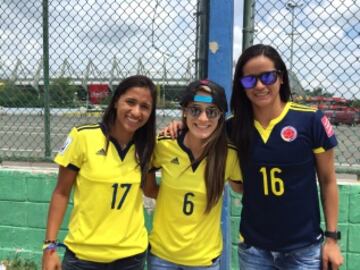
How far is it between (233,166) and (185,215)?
0.39 meters

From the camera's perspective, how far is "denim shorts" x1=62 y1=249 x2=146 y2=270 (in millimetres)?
2662

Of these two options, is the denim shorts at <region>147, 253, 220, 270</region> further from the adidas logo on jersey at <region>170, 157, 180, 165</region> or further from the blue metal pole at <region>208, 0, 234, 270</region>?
the blue metal pole at <region>208, 0, 234, 270</region>

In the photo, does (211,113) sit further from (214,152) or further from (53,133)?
(53,133)

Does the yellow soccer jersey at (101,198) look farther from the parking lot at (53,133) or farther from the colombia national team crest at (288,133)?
the parking lot at (53,133)

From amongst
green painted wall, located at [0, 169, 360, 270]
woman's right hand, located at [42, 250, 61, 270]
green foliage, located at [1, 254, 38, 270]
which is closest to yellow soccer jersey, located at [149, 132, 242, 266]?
woman's right hand, located at [42, 250, 61, 270]

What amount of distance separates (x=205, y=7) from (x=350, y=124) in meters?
1.48

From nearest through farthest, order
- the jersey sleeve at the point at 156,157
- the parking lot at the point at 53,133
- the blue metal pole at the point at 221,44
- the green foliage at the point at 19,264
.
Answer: the jersey sleeve at the point at 156,157 → the blue metal pole at the point at 221,44 → the parking lot at the point at 53,133 → the green foliage at the point at 19,264

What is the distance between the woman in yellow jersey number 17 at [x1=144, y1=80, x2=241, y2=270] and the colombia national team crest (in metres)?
0.31

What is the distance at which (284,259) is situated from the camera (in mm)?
2568

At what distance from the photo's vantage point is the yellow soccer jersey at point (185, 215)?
2627 mm

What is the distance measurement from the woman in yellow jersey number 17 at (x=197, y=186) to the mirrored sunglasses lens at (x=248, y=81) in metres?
0.15

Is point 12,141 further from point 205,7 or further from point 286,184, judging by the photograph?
point 286,184

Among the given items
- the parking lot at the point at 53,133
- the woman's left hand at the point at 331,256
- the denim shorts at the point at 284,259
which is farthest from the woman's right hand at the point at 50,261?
the parking lot at the point at 53,133

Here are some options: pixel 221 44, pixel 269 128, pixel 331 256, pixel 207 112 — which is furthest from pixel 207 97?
pixel 331 256
